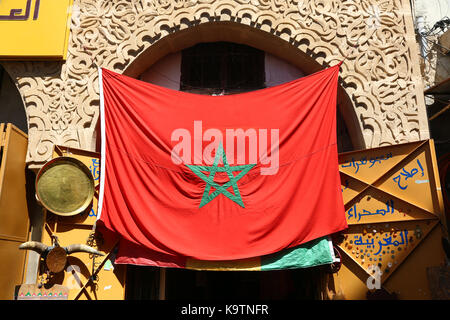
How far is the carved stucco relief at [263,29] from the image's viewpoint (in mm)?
4754

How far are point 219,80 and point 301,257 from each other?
9.76 feet

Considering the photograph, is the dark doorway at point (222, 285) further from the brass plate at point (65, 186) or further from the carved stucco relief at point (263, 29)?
the carved stucco relief at point (263, 29)

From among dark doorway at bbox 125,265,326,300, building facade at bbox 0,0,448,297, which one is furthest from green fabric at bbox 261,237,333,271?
building facade at bbox 0,0,448,297

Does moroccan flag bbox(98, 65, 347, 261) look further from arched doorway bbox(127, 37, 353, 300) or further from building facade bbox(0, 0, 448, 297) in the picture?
arched doorway bbox(127, 37, 353, 300)

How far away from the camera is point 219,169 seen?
439cm

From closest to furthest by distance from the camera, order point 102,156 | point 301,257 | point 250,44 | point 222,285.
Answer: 1. point 301,257
2. point 102,156
3. point 250,44
4. point 222,285

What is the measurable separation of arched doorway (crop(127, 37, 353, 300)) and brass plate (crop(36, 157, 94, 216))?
137 cm

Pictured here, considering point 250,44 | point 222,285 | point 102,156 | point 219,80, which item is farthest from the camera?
point 222,285

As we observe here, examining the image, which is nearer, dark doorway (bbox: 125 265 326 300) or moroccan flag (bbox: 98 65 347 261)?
moroccan flag (bbox: 98 65 347 261)

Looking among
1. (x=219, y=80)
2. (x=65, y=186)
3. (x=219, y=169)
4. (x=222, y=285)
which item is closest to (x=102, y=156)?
(x=65, y=186)

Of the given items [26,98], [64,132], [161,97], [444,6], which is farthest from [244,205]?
[444,6]

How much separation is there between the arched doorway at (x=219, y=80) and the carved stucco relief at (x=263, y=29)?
0.55 m

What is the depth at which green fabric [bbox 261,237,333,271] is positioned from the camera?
4.10 m

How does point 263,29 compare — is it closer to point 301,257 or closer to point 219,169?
point 219,169
